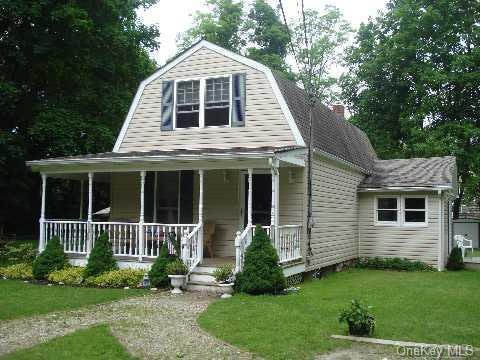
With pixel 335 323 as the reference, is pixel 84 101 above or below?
above

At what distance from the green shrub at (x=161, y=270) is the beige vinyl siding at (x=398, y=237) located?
9.14 meters

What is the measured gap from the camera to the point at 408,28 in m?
29.1

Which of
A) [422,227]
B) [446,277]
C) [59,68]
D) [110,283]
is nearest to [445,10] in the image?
[422,227]

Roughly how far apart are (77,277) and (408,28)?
2338cm

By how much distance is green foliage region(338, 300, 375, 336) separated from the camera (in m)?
7.61

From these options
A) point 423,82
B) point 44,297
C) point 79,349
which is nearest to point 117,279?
point 44,297

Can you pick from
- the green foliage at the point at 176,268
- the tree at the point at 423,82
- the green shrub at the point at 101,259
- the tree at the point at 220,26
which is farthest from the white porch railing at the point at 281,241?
the tree at the point at 220,26

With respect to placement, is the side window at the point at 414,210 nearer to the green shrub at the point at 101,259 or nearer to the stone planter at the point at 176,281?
the stone planter at the point at 176,281

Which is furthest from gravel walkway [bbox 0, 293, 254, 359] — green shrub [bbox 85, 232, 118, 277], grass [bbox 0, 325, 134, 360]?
green shrub [bbox 85, 232, 118, 277]

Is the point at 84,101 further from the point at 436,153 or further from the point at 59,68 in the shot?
the point at 436,153

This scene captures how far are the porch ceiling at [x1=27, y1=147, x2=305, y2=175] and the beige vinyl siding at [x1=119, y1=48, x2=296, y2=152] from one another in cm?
146

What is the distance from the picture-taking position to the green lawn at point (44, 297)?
9727 millimetres

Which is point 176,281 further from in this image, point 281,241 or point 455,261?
point 455,261

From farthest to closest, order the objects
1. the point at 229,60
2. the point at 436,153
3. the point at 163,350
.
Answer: the point at 436,153 → the point at 229,60 → the point at 163,350
